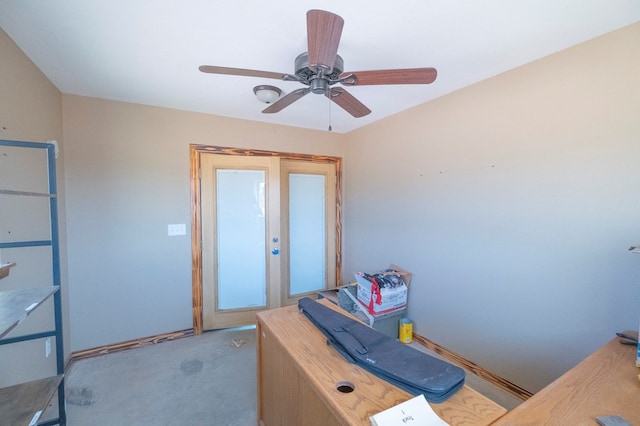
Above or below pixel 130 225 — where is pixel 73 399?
below

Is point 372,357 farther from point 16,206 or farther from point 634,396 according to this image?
point 16,206

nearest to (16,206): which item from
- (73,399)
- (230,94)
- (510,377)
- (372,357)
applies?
(73,399)

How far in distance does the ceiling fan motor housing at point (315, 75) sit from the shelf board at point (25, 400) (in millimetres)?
1984

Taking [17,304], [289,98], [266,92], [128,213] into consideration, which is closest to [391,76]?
[289,98]

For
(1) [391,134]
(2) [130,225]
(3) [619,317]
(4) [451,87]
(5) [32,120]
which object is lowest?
(3) [619,317]

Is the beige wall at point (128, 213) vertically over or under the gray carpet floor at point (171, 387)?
over

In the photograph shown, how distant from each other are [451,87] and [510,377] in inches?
94.6

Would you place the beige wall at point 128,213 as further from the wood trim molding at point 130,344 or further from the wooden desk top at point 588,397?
the wooden desk top at point 588,397

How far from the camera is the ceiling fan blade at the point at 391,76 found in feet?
4.83

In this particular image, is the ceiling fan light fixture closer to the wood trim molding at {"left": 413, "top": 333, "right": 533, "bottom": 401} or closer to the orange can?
the orange can

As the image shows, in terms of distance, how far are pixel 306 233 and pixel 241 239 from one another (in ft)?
3.01

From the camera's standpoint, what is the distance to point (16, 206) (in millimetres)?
1707

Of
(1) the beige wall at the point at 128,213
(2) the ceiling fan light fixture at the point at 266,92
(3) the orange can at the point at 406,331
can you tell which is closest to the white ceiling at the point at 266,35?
(2) the ceiling fan light fixture at the point at 266,92

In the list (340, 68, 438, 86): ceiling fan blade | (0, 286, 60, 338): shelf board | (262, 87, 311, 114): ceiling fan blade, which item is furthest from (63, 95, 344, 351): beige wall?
(340, 68, 438, 86): ceiling fan blade
